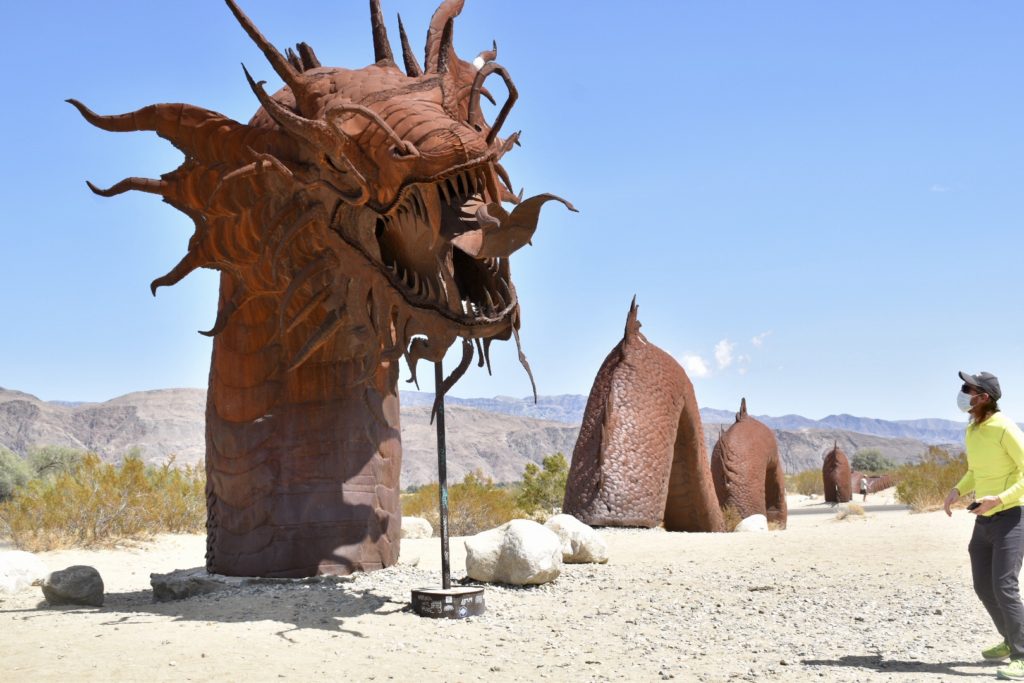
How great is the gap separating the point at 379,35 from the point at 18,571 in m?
5.11

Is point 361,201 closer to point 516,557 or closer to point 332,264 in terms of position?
point 332,264

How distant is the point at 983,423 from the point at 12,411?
7021 cm

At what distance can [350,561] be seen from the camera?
7008 millimetres

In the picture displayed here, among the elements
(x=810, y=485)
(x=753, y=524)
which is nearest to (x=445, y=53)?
(x=753, y=524)

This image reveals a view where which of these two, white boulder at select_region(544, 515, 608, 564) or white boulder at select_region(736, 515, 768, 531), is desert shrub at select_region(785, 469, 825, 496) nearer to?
white boulder at select_region(736, 515, 768, 531)

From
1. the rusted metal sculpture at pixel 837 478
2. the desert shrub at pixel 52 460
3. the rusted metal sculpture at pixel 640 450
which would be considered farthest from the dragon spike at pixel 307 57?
the rusted metal sculpture at pixel 837 478

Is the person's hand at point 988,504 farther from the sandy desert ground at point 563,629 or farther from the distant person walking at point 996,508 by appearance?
the sandy desert ground at point 563,629

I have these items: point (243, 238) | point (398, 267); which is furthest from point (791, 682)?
point (243, 238)

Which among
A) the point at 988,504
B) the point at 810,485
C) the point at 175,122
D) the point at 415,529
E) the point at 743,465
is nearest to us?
the point at 988,504

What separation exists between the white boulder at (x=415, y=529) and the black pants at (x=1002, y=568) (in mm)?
7560

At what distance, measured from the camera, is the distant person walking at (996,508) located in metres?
5.20

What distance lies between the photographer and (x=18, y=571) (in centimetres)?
800

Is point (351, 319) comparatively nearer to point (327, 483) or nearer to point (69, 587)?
point (327, 483)

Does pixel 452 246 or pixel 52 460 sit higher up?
pixel 452 246
